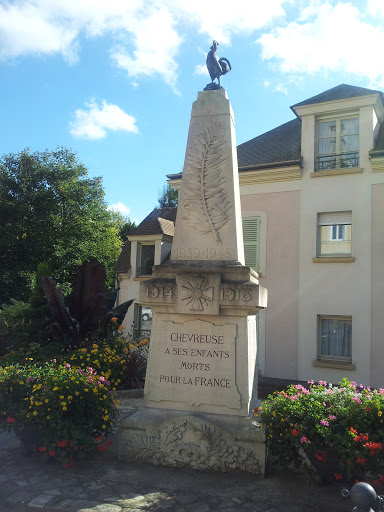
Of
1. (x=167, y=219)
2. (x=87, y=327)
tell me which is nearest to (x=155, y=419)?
(x=87, y=327)

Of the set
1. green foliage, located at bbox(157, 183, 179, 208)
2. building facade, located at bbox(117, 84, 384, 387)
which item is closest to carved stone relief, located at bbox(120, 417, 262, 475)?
building facade, located at bbox(117, 84, 384, 387)

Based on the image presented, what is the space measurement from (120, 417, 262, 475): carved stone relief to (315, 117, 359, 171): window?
9849mm

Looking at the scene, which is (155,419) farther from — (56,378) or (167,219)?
(167,219)

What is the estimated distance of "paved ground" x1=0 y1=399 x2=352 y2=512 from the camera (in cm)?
394

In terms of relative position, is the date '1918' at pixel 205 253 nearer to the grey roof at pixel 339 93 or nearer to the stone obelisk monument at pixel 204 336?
the stone obelisk monument at pixel 204 336

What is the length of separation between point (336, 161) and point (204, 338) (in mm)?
9292

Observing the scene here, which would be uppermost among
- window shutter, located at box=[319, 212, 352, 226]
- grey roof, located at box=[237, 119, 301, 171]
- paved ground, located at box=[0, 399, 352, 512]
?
grey roof, located at box=[237, 119, 301, 171]

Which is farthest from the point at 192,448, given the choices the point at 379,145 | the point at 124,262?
the point at 124,262

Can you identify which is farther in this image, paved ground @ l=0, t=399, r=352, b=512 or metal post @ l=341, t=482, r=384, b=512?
paved ground @ l=0, t=399, r=352, b=512

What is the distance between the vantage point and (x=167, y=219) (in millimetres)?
18781

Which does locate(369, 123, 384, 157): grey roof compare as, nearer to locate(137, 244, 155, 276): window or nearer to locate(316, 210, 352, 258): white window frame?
locate(316, 210, 352, 258): white window frame

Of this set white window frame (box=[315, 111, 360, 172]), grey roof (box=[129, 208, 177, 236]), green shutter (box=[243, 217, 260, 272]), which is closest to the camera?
white window frame (box=[315, 111, 360, 172])

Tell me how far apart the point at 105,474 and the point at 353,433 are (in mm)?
2619

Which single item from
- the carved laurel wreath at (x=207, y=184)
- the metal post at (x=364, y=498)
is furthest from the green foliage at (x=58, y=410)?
the metal post at (x=364, y=498)
